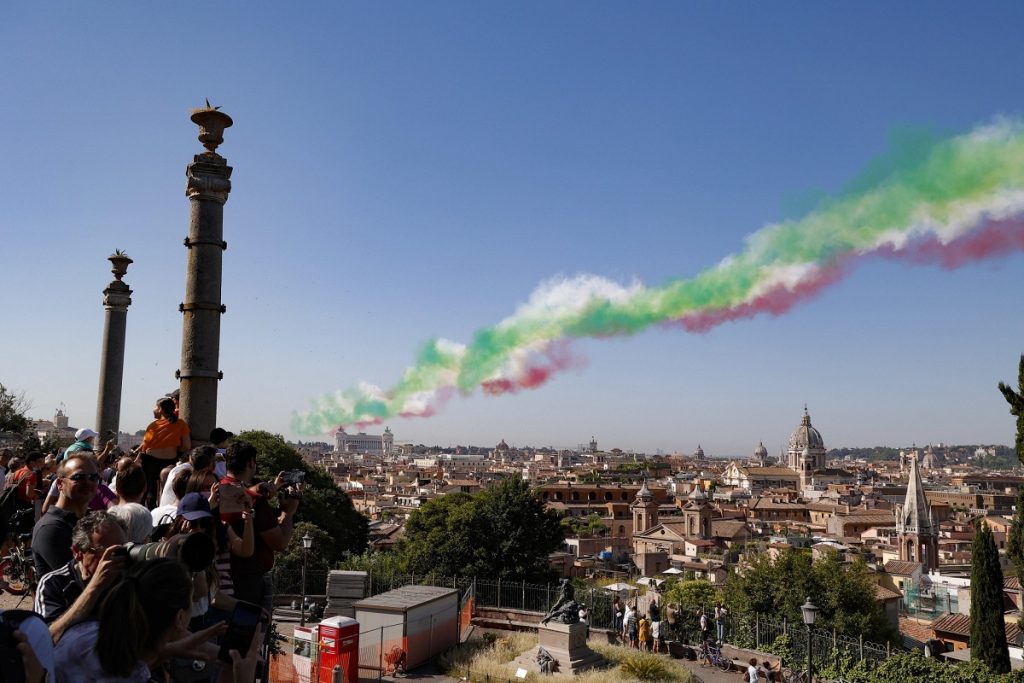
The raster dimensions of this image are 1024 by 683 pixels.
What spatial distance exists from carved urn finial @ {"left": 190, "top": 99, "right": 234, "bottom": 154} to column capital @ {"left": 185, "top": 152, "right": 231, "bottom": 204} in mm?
173

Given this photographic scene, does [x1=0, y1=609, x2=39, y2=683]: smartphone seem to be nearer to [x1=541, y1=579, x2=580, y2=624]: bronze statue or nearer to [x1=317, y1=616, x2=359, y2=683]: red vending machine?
[x1=317, y1=616, x2=359, y2=683]: red vending machine

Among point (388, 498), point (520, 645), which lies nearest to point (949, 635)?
point (520, 645)

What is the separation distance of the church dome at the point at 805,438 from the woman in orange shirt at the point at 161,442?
17375 cm

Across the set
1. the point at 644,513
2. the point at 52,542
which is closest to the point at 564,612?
the point at 52,542

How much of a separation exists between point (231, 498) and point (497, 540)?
90.8 feet

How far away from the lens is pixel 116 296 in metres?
16.1

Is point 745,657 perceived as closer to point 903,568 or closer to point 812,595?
point 812,595

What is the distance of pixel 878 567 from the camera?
193 feet

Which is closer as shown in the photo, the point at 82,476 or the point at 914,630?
the point at 82,476

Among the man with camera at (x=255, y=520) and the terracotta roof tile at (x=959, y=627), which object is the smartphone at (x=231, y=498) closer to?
the man with camera at (x=255, y=520)

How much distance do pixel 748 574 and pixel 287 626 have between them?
22.7 meters

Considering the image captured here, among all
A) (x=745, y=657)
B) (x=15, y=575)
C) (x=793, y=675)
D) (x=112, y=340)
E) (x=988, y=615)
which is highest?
(x=112, y=340)

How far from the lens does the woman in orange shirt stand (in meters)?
7.72

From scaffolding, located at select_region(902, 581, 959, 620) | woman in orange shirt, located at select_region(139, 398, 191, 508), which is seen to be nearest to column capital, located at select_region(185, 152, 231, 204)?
woman in orange shirt, located at select_region(139, 398, 191, 508)
